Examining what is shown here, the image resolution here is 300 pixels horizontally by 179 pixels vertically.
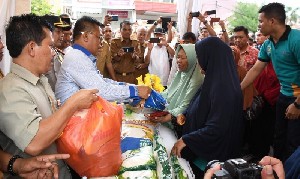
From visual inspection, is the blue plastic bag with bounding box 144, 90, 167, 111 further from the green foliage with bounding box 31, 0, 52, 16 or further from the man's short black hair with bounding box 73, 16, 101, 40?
the green foliage with bounding box 31, 0, 52, 16

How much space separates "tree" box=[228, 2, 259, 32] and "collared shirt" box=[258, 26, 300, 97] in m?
29.9

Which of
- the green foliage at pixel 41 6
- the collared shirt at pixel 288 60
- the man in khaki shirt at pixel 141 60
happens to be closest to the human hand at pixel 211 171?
the collared shirt at pixel 288 60

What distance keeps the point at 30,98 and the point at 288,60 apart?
9.09 ft

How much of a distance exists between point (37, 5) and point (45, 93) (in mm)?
17962

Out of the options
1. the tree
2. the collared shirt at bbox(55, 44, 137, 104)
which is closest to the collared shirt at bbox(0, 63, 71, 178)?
the collared shirt at bbox(55, 44, 137, 104)

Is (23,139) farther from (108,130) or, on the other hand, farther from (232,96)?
(232,96)

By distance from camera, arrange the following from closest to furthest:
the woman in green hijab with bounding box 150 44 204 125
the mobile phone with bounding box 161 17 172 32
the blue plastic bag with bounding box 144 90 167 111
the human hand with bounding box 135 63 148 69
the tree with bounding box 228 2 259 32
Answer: the blue plastic bag with bounding box 144 90 167 111 → the woman in green hijab with bounding box 150 44 204 125 → the human hand with bounding box 135 63 148 69 → the mobile phone with bounding box 161 17 172 32 → the tree with bounding box 228 2 259 32

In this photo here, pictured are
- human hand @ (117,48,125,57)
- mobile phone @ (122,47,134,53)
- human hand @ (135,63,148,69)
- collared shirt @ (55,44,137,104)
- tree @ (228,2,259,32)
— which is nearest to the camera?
collared shirt @ (55,44,137,104)

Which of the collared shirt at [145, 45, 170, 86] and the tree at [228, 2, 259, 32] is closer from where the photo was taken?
the collared shirt at [145, 45, 170, 86]

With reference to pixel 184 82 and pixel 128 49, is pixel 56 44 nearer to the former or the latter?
pixel 184 82

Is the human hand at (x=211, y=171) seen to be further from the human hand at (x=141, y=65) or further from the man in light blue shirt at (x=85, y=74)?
the human hand at (x=141, y=65)

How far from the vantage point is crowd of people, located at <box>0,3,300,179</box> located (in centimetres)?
141

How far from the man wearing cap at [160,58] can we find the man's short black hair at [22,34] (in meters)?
3.94

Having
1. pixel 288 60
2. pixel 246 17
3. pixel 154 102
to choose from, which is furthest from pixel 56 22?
pixel 246 17
